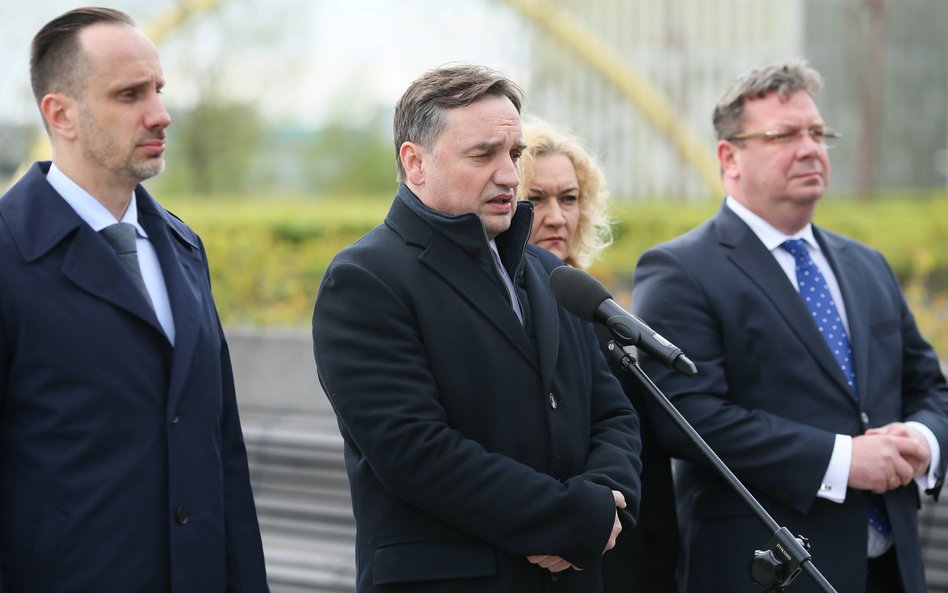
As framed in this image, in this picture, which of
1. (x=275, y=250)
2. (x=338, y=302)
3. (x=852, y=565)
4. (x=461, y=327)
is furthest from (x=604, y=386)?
(x=275, y=250)

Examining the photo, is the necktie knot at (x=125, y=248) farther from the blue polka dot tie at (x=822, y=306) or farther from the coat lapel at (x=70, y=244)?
the blue polka dot tie at (x=822, y=306)

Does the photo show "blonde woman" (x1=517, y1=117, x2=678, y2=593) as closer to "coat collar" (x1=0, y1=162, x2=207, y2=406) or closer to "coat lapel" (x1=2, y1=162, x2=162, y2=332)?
"coat collar" (x1=0, y1=162, x2=207, y2=406)

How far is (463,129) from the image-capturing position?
2.90m

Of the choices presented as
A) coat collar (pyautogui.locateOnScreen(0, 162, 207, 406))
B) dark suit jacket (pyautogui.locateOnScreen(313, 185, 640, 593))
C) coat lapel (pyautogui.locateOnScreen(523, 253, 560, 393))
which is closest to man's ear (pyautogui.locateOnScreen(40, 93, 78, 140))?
coat collar (pyautogui.locateOnScreen(0, 162, 207, 406))

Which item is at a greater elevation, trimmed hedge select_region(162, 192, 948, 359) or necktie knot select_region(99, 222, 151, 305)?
necktie knot select_region(99, 222, 151, 305)

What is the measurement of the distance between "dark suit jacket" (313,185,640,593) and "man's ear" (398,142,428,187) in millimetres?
39

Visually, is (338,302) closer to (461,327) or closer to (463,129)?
(461,327)

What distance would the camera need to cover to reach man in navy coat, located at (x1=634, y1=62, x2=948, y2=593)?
3529mm

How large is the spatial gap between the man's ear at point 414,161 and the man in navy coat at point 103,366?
0.58 m

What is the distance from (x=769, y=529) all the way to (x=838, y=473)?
3.11 ft

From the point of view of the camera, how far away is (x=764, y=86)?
12.9 ft

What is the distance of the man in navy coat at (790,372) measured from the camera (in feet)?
11.6

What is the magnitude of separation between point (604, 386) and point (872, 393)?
1.05 metres

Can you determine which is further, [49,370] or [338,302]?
[338,302]
